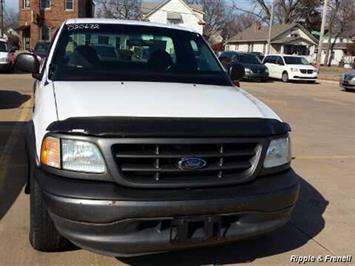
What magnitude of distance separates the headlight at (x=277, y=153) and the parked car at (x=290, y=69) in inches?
1079

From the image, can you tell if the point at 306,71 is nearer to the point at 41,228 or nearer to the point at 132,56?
the point at 132,56

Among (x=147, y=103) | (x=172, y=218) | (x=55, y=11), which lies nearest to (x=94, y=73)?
(x=147, y=103)

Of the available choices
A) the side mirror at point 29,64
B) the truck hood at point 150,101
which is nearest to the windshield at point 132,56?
the truck hood at point 150,101

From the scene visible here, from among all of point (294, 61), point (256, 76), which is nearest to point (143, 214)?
point (256, 76)

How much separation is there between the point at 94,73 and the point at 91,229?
5.83 feet

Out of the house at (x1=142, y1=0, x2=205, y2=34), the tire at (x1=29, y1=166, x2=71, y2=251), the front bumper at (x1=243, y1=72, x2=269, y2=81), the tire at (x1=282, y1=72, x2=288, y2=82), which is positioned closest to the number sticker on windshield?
the tire at (x1=29, y1=166, x2=71, y2=251)

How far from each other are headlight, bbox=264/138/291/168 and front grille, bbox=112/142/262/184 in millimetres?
151

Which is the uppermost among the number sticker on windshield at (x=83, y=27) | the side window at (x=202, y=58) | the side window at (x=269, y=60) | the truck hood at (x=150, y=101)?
the number sticker on windshield at (x=83, y=27)

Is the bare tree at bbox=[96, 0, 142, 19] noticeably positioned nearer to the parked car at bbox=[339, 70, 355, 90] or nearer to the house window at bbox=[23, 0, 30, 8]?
the house window at bbox=[23, 0, 30, 8]

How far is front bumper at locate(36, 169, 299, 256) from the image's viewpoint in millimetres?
A: 3422

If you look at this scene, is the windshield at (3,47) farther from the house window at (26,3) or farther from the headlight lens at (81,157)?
the house window at (26,3)

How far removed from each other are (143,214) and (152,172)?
0.94 ft

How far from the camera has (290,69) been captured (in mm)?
30859

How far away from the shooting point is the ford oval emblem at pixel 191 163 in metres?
3.59
